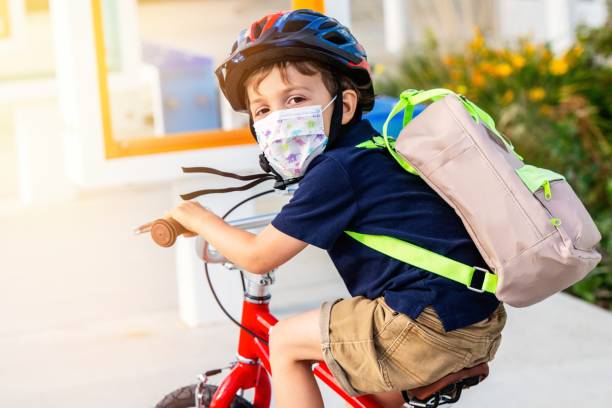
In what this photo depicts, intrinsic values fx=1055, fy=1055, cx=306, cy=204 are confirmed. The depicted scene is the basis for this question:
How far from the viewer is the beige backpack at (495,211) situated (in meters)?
2.24

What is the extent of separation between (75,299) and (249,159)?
1.43 meters

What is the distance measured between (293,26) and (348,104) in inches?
9.6

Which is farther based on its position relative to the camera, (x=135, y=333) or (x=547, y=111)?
(x=547, y=111)

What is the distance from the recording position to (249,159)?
496cm

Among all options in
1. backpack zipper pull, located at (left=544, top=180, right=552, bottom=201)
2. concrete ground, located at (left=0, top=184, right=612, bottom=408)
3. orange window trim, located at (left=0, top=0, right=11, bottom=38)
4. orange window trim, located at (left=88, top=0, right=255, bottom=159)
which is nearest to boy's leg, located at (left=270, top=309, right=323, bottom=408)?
backpack zipper pull, located at (left=544, top=180, right=552, bottom=201)

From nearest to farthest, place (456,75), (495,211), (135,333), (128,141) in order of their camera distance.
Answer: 1. (495,211)
2. (128,141)
3. (135,333)
4. (456,75)

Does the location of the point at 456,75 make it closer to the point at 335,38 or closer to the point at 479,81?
the point at 479,81

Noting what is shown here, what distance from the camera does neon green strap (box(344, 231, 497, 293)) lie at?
2.30 meters

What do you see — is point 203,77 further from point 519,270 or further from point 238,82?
point 519,270

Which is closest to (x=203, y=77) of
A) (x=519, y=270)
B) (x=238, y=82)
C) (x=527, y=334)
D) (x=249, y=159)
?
(x=249, y=159)

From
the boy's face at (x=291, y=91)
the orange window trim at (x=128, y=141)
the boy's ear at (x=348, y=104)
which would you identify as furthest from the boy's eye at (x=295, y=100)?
the orange window trim at (x=128, y=141)

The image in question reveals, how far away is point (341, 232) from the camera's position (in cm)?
236

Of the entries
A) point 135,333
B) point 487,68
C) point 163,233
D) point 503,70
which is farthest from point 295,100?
point 487,68

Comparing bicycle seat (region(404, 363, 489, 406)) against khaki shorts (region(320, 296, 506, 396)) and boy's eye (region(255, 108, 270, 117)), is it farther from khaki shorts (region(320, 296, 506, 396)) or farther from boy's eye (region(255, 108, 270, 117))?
boy's eye (region(255, 108, 270, 117))
